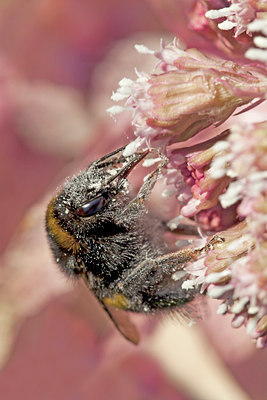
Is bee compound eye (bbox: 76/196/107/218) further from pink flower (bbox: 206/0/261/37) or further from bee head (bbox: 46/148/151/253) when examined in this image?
pink flower (bbox: 206/0/261/37)

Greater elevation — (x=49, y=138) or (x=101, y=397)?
(x=49, y=138)

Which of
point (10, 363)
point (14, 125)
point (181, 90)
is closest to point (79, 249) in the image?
point (181, 90)

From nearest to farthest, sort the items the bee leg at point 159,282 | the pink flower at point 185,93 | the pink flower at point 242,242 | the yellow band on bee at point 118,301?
the pink flower at point 242,242, the pink flower at point 185,93, the bee leg at point 159,282, the yellow band on bee at point 118,301

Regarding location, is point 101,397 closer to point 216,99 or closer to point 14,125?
point 14,125

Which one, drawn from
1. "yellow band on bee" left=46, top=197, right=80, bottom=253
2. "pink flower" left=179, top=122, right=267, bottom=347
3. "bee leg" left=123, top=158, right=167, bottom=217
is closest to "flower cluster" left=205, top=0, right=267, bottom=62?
"pink flower" left=179, top=122, right=267, bottom=347

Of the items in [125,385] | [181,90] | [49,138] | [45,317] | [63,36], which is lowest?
[125,385]

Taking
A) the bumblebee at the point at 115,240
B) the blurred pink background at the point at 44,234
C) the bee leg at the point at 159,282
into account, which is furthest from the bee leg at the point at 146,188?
the blurred pink background at the point at 44,234

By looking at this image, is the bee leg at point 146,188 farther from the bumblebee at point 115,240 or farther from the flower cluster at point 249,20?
the flower cluster at point 249,20
